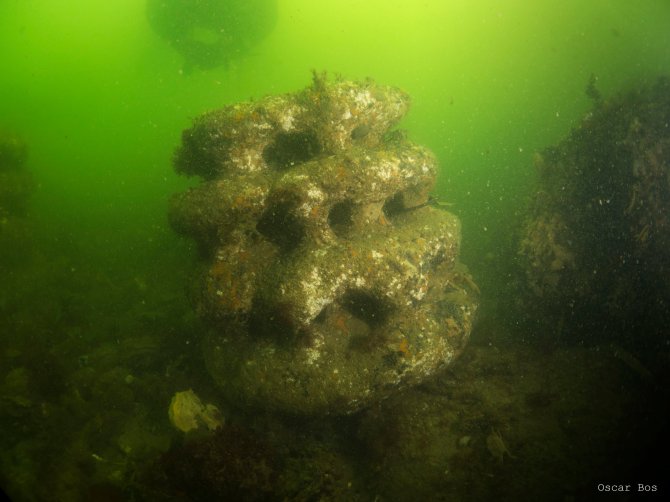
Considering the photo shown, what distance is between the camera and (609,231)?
7078 mm

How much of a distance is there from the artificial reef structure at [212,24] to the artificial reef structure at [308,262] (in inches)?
703

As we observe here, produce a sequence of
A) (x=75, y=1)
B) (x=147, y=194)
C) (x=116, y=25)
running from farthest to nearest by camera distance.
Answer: (x=116, y=25) → (x=75, y=1) → (x=147, y=194)

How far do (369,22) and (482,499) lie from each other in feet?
156

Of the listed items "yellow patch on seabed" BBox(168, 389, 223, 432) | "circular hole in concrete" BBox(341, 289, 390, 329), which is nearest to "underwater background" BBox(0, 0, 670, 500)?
"yellow patch on seabed" BBox(168, 389, 223, 432)

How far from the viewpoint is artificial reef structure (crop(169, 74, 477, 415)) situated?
5.43m

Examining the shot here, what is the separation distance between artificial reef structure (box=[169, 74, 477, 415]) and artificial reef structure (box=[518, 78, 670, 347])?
2.29 m

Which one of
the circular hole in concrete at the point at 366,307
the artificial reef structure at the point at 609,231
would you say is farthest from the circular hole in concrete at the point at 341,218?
the artificial reef structure at the point at 609,231

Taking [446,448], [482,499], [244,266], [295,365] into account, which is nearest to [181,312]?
[244,266]

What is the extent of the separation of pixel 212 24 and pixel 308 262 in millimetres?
21604

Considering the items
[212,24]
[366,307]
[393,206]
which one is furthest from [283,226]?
[212,24]

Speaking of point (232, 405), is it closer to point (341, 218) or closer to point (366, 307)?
point (366, 307)

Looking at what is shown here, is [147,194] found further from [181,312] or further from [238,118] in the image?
[238,118]

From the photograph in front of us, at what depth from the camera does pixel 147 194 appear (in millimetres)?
21656

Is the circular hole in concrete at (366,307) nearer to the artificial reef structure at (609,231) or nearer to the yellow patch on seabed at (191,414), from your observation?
the yellow patch on seabed at (191,414)
